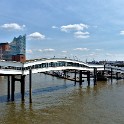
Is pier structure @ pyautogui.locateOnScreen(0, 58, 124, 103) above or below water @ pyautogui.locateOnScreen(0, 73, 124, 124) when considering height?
above

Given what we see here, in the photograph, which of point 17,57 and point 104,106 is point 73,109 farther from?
point 17,57

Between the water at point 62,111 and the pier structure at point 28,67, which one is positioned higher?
the pier structure at point 28,67

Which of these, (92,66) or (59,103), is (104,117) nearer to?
(59,103)

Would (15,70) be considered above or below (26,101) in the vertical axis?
above

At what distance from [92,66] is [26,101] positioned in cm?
4963

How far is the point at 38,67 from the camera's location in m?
66.6

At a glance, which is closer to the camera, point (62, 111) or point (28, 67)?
point (62, 111)

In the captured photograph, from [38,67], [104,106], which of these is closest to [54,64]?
[38,67]

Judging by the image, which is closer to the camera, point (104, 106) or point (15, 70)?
point (104, 106)

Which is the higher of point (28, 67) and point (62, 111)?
point (28, 67)

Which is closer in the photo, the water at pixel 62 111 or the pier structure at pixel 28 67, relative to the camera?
the water at pixel 62 111

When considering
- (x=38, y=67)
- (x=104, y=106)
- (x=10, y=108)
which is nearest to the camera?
(x=10, y=108)

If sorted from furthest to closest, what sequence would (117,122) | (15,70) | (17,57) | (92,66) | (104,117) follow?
1. (17,57)
2. (92,66)
3. (15,70)
4. (104,117)
5. (117,122)

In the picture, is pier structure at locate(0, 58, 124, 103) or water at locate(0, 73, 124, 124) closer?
water at locate(0, 73, 124, 124)
